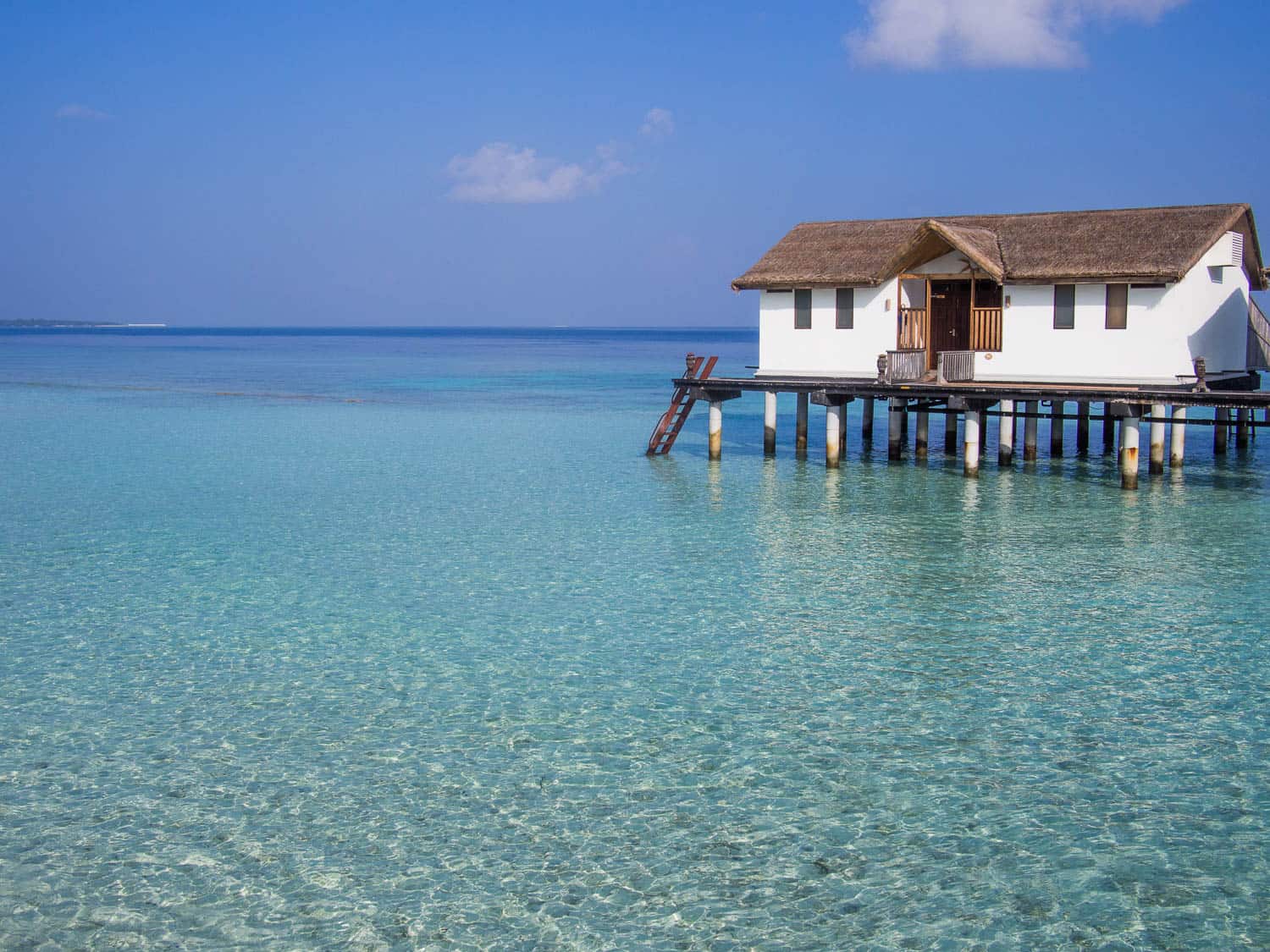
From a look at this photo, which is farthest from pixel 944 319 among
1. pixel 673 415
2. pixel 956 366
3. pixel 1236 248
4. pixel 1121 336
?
pixel 673 415

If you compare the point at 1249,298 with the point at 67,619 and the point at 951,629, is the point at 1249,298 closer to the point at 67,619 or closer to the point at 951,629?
the point at 951,629

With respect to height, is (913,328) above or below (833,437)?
above

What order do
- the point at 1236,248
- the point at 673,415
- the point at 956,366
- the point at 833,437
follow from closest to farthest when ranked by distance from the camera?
the point at 956,366 → the point at 1236,248 → the point at 833,437 → the point at 673,415

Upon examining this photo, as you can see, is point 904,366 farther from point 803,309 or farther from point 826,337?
point 803,309

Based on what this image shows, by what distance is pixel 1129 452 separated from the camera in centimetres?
2670

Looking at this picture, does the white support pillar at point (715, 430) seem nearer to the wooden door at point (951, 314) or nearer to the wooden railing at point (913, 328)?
the wooden railing at point (913, 328)

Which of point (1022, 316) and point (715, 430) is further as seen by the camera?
point (715, 430)

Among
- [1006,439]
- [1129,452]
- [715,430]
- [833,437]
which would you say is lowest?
[1129,452]

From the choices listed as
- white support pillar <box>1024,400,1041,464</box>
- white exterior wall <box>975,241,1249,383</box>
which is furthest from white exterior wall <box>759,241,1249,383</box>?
white support pillar <box>1024,400,1041,464</box>

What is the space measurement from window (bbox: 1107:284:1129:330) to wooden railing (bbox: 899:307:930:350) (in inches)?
169

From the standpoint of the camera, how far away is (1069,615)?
1638 cm

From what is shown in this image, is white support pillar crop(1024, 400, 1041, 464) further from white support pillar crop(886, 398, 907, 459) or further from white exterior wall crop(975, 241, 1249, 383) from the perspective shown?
white exterior wall crop(975, 241, 1249, 383)

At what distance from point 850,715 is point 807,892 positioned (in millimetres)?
3744

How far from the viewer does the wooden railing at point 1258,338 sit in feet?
100
